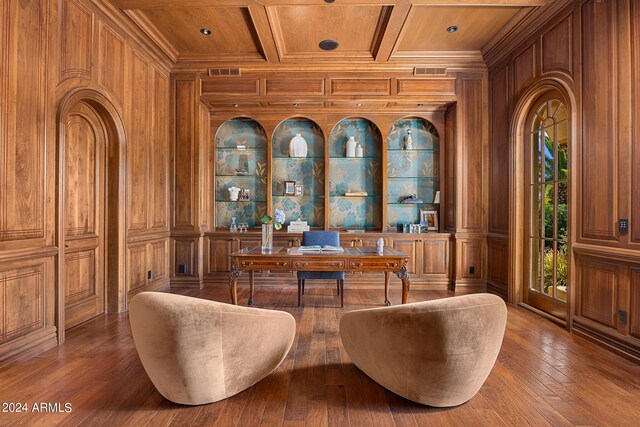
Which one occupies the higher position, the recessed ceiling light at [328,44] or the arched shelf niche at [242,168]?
the recessed ceiling light at [328,44]

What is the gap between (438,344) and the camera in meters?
1.89

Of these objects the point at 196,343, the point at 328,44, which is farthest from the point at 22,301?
the point at 328,44

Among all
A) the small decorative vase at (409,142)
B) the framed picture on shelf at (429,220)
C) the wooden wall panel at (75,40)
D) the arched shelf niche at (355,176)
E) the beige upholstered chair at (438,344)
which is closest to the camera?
the beige upholstered chair at (438,344)

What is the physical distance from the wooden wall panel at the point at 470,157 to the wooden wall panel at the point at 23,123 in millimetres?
4845

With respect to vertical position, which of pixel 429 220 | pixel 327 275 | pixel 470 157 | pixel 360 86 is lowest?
pixel 327 275

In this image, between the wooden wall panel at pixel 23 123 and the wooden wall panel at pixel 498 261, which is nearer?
the wooden wall panel at pixel 23 123

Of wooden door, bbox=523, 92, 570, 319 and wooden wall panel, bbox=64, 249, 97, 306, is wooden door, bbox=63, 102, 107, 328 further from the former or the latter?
wooden door, bbox=523, 92, 570, 319

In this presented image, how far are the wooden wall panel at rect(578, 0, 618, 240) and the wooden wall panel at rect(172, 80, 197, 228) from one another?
186 inches

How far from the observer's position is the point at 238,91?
16.8 feet

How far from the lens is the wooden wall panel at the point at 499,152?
14.9 feet

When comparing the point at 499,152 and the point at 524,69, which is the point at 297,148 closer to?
the point at 499,152

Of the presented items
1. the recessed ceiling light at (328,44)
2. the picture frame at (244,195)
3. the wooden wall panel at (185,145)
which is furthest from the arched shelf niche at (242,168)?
the recessed ceiling light at (328,44)

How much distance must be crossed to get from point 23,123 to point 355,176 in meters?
4.15

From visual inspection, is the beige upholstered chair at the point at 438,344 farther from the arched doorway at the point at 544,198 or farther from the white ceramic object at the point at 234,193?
the white ceramic object at the point at 234,193
